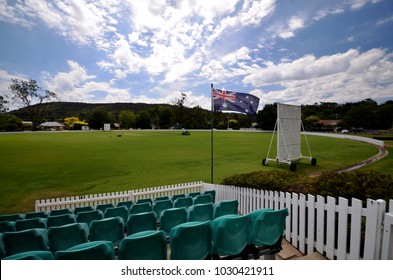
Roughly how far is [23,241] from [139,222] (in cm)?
174

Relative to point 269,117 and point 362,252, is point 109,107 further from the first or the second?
point 362,252

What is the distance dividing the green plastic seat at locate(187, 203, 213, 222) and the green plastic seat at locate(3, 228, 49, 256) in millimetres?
2439

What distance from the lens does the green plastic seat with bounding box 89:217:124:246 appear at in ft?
13.0

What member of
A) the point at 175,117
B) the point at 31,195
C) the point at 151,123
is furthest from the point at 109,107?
the point at 31,195

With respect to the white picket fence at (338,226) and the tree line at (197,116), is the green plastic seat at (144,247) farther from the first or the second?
the tree line at (197,116)

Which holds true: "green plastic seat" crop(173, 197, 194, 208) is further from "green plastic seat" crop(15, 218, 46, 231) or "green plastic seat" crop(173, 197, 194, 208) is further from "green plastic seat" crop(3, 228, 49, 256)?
"green plastic seat" crop(3, 228, 49, 256)

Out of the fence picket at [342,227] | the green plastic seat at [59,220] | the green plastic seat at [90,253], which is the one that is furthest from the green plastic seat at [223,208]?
the green plastic seat at [59,220]

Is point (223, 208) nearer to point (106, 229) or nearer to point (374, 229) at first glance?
point (106, 229)

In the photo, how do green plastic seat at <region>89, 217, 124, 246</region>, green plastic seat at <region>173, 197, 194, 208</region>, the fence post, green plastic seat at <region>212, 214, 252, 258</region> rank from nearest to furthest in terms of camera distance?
the fence post < green plastic seat at <region>212, 214, 252, 258</region> < green plastic seat at <region>89, 217, 124, 246</region> < green plastic seat at <region>173, 197, 194, 208</region>

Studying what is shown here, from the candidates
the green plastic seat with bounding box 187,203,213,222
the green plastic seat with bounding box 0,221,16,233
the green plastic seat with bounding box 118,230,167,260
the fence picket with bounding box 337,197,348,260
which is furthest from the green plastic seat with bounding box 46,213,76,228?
the fence picket with bounding box 337,197,348,260

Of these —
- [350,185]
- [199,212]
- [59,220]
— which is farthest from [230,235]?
[59,220]

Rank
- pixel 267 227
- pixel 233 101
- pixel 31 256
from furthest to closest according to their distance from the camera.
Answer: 1. pixel 233 101
2. pixel 267 227
3. pixel 31 256

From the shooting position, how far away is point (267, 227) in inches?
146

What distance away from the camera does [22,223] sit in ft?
15.9
